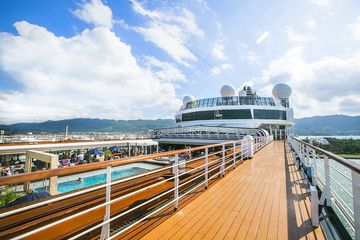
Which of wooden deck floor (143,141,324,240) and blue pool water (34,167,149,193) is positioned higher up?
wooden deck floor (143,141,324,240)

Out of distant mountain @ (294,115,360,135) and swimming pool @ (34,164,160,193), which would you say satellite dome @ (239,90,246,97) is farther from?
distant mountain @ (294,115,360,135)

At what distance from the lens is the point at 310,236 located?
6.47 feet

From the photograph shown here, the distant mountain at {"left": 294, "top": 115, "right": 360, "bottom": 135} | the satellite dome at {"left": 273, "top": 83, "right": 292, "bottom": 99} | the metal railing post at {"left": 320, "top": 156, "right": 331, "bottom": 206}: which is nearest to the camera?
the metal railing post at {"left": 320, "top": 156, "right": 331, "bottom": 206}

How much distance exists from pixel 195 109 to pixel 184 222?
25.9m

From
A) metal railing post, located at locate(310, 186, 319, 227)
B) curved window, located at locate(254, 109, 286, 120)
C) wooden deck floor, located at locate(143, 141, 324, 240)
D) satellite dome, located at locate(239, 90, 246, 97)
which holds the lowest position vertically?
wooden deck floor, located at locate(143, 141, 324, 240)

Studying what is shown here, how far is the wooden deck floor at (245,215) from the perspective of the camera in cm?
200

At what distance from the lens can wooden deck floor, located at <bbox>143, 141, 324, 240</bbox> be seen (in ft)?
6.57

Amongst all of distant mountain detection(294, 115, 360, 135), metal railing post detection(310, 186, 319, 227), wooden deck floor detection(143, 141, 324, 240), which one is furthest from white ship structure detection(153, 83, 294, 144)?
distant mountain detection(294, 115, 360, 135)

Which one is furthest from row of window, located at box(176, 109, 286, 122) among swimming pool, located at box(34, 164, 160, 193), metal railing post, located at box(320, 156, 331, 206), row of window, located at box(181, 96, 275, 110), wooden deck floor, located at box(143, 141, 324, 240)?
metal railing post, located at box(320, 156, 331, 206)

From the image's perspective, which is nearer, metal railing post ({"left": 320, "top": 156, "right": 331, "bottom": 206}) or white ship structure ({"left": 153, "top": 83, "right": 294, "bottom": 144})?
metal railing post ({"left": 320, "top": 156, "right": 331, "bottom": 206})

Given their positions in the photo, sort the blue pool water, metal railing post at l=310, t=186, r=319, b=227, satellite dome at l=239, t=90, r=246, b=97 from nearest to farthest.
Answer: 1. metal railing post at l=310, t=186, r=319, b=227
2. the blue pool water
3. satellite dome at l=239, t=90, r=246, b=97

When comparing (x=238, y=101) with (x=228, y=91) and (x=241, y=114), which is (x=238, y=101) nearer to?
(x=241, y=114)

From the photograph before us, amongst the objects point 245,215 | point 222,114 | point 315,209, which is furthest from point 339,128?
point 245,215

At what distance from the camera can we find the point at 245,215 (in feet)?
8.00
